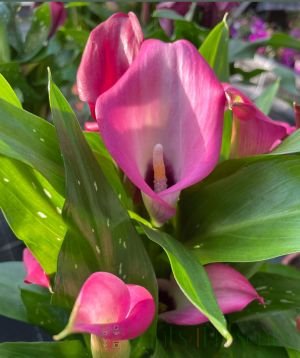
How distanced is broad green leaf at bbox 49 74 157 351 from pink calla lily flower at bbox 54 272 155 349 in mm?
51

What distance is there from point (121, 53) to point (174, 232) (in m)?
0.14

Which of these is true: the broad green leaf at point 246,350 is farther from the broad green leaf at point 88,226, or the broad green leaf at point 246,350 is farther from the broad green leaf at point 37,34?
the broad green leaf at point 37,34

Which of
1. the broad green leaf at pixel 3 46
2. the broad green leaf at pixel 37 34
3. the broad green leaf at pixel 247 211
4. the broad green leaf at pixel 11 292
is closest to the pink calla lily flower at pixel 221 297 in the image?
the broad green leaf at pixel 247 211

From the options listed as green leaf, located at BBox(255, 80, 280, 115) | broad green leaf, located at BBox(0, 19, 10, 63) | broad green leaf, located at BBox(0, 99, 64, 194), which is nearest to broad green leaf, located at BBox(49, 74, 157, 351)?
broad green leaf, located at BBox(0, 99, 64, 194)

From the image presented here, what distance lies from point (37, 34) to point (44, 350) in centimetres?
64

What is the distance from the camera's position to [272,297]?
0.38 metres

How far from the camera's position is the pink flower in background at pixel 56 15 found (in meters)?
0.85

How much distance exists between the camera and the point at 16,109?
1.01 ft

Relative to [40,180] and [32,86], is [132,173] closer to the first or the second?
[40,180]

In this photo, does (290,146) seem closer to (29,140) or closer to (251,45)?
(29,140)

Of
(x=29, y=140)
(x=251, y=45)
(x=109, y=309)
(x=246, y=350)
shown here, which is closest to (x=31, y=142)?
(x=29, y=140)

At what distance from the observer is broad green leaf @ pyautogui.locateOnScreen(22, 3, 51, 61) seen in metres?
0.86

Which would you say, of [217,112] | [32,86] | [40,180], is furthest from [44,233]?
[32,86]

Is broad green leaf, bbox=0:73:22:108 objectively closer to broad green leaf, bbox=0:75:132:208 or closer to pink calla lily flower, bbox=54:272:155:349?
broad green leaf, bbox=0:75:132:208
